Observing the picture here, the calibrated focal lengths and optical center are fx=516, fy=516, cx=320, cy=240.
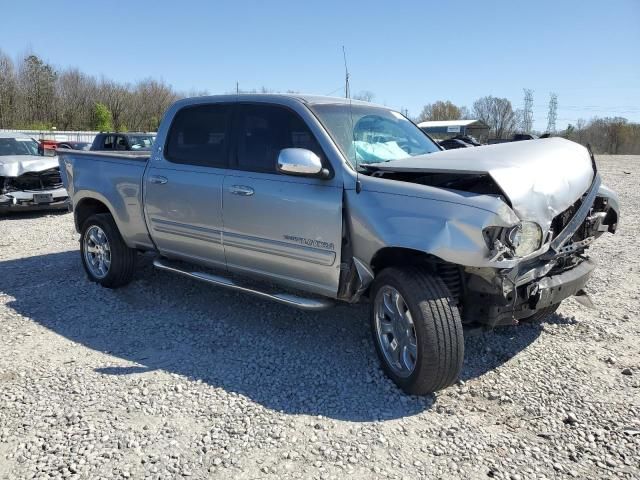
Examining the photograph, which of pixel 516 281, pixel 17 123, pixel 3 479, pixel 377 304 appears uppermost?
pixel 17 123

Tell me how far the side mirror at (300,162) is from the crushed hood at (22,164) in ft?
27.4

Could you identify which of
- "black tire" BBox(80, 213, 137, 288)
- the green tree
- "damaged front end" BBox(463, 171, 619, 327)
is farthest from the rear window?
the green tree

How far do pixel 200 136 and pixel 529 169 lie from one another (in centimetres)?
294

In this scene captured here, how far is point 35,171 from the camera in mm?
10141

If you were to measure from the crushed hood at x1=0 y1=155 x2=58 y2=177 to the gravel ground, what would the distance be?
554 centimetres

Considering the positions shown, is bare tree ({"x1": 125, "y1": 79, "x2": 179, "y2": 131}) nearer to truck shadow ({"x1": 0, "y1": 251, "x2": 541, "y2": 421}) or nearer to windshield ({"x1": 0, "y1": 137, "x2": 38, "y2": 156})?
windshield ({"x1": 0, "y1": 137, "x2": 38, "y2": 156})

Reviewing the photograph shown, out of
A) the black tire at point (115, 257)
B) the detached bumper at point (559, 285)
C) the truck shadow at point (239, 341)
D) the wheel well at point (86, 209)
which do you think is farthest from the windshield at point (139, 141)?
the detached bumper at point (559, 285)

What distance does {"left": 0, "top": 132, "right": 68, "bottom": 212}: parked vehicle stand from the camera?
9.86m

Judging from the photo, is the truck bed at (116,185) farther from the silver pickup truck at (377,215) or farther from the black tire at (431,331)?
the black tire at (431,331)

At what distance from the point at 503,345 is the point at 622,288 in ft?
7.66

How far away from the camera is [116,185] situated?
5457 mm

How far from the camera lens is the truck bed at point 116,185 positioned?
5.28m

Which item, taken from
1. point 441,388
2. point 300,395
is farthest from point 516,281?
point 300,395

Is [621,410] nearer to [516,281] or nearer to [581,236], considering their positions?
[516,281]
